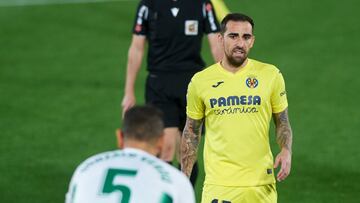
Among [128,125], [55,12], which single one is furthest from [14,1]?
[128,125]

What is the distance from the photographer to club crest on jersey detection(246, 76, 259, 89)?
850 cm

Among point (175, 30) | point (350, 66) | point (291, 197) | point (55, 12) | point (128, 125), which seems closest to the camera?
point (128, 125)

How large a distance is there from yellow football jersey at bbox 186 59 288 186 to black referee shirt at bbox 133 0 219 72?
2.57 meters

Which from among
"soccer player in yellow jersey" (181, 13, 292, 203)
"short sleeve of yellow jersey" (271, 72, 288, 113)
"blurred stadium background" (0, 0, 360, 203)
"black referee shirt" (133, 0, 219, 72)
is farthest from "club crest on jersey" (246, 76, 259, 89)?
"blurred stadium background" (0, 0, 360, 203)

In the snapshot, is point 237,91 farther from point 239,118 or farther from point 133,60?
point 133,60

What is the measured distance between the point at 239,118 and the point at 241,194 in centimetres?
63

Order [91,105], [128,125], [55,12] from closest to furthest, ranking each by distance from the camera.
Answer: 1. [128,125]
2. [91,105]
3. [55,12]

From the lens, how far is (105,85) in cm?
1728

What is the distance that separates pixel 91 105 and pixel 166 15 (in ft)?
17.5

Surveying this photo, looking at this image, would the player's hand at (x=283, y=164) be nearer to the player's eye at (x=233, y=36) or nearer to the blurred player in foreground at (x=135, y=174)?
the player's eye at (x=233, y=36)

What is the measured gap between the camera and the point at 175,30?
36.6 feet

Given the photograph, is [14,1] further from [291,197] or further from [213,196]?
[213,196]

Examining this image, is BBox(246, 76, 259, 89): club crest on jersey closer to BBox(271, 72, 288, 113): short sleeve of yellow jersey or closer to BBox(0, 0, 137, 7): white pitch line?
BBox(271, 72, 288, 113): short sleeve of yellow jersey

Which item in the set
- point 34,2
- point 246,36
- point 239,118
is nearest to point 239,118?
point 239,118
